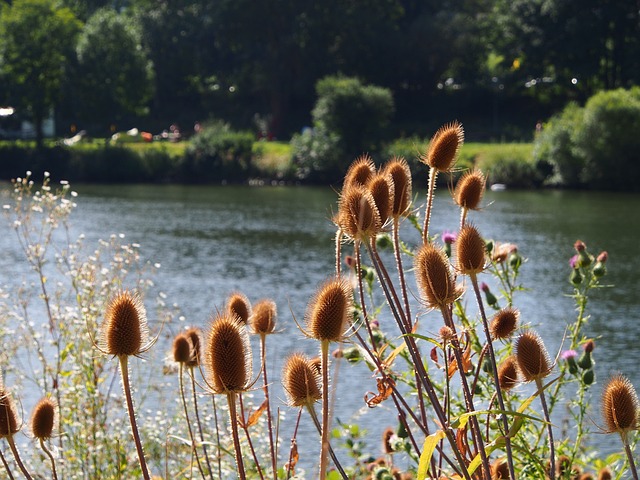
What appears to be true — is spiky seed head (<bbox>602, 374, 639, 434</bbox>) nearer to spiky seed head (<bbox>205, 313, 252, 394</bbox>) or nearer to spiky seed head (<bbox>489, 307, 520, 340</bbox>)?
spiky seed head (<bbox>489, 307, 520, 340</bbox>)

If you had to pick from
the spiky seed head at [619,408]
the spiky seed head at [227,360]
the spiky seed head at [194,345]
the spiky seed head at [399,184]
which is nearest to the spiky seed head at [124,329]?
the spiky seed head at [227,360]

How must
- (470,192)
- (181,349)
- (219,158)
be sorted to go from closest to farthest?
1. (470,192)
2. (181,349)
3. (219,158)

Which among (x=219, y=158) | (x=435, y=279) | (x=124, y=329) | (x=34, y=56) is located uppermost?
(x=34, y=56)

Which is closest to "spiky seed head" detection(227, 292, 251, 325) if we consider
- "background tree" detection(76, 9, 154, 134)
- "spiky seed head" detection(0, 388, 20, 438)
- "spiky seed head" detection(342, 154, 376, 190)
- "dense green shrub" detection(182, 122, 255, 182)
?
"spiky seed head" detection(342, 154, 376, 190)

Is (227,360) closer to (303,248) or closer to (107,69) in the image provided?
(303,248)

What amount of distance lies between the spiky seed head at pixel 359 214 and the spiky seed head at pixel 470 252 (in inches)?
10.2

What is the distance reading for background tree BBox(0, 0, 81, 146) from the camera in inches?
2240

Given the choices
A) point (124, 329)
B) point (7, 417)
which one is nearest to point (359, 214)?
point (124, 329)

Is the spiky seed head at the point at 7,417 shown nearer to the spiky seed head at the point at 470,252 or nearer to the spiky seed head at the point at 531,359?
the spiky seed head at the point at 470,252

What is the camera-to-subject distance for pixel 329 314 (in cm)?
268

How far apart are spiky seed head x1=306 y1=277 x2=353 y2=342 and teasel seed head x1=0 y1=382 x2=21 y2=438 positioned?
0.78 m

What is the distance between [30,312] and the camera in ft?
48.5

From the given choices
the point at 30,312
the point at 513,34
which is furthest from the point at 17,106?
the point at 30,312

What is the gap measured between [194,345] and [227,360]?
134 cm
